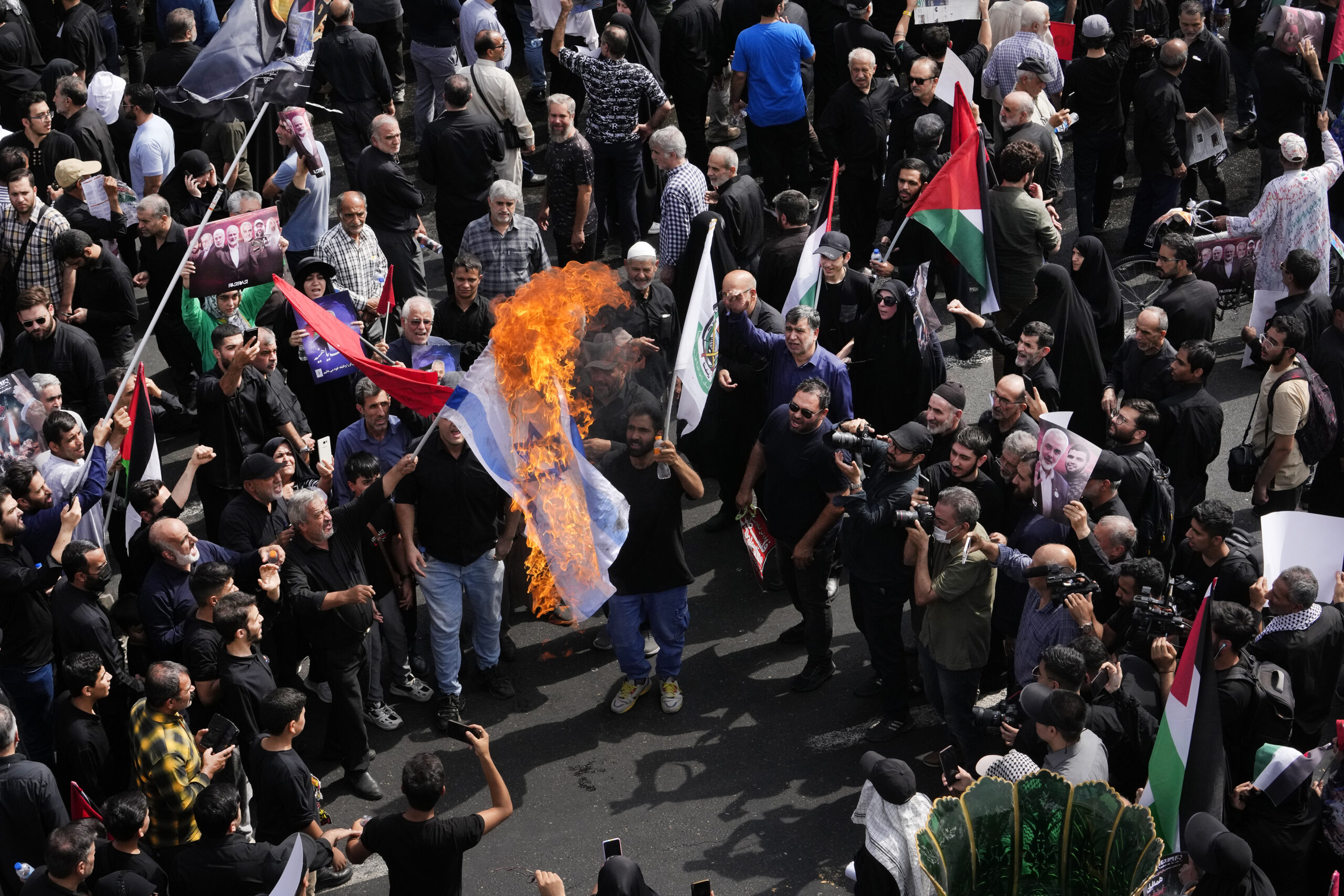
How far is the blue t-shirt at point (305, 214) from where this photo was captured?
37.9 ft

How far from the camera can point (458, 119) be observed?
1167 cm

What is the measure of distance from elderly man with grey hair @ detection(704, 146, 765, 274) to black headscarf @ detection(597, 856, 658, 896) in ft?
19.3

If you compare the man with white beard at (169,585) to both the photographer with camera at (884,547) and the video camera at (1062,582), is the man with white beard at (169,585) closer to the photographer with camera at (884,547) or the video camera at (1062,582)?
the photographer with camera at (884,547)

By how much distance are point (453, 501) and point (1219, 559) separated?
4.15m

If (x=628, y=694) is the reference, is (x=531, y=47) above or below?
above

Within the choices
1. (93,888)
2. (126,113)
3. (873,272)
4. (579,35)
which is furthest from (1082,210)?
(93,888)

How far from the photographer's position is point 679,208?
10.7 m

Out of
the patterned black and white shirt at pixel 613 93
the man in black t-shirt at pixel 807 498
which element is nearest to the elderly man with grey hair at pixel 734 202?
the patterned black and white shirt at pixel 613 93

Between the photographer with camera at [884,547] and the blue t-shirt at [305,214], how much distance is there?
522 centimetres

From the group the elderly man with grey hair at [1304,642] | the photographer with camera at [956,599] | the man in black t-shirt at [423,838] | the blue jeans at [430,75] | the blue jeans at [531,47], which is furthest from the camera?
the blue jeans at [531,47]

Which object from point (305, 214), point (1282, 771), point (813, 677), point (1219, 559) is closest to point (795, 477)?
point (813, 677)

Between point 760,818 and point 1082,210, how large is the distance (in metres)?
7.50

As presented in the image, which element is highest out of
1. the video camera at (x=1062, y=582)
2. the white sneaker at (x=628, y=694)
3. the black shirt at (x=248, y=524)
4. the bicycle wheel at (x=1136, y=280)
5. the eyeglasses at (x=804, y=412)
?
the eyeglasses at (x=804, y=412)

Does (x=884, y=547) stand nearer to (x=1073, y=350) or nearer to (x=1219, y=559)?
(x=1219, y=559)
